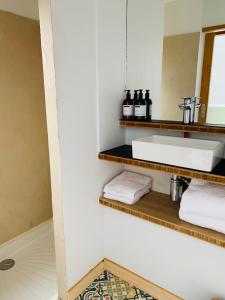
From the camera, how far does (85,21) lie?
1242mm

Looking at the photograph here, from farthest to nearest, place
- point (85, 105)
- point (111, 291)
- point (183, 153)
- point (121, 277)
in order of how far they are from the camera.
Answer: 1. point (121, 277)
2. point (111, 291)
3. point (85, 105)
4. point (183, 153)

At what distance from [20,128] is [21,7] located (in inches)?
36.4

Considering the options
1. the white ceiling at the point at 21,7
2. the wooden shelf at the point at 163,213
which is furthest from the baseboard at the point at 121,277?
the white ceiling at the point at 21,7

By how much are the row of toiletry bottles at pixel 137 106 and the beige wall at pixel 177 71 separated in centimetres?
9

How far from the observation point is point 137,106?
145 cm

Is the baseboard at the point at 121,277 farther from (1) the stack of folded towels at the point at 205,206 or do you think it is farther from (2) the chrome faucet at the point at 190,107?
(2) the chrome faucet at the point at 190,107

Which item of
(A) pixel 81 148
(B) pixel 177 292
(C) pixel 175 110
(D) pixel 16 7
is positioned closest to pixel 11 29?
(D) pixel 16 7

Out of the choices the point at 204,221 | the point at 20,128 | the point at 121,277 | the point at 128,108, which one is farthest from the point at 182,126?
the point at 20,128

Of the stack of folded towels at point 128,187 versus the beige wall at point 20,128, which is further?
the beige wall at point 20,128

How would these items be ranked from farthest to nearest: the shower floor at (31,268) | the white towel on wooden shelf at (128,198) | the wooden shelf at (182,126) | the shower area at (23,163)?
1. the shower area at (23,163)
2. the shower floor at (31,268)
3. the white towel on wooden shelf at (128,198)
4. the wooden shelf at (182,126)

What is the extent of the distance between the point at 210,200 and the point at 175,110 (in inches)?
22.4

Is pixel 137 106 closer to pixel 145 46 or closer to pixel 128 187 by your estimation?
pixel 145 46

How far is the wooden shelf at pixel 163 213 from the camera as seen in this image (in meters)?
1.12

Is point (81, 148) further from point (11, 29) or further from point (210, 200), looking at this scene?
point (11, 29)
